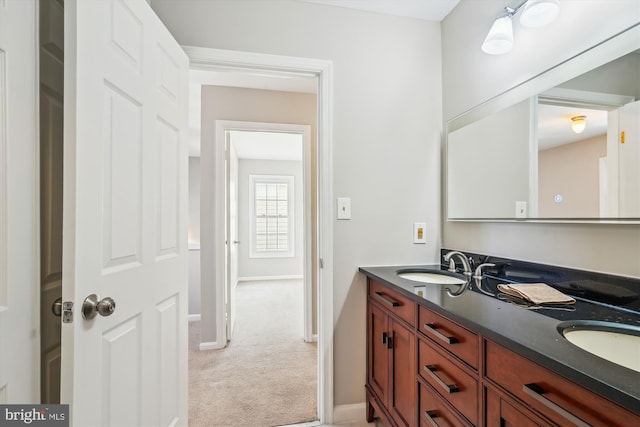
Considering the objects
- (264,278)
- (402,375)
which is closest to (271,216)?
(264,278)

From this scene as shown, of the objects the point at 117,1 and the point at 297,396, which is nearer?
the point at 117,1

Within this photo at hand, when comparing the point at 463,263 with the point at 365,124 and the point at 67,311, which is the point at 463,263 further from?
the point at 67,311

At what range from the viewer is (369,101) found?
1.87 metres

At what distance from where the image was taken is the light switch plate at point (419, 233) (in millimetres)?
1931

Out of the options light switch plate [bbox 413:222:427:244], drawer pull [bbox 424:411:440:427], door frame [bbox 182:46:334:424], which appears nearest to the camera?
drawer pull [bbox 424:411:440:427]

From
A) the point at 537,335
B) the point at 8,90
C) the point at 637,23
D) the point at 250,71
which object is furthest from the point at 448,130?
the point at 8,90

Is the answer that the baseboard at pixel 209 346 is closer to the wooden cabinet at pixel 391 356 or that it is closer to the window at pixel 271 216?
the wooden cabinet at pixel 391 356

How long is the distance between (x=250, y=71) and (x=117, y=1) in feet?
2.49

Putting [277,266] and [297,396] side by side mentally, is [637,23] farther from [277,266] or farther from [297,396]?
[277,266]

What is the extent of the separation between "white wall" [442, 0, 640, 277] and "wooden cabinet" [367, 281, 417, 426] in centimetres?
62

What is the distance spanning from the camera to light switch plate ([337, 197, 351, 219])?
5.98ft

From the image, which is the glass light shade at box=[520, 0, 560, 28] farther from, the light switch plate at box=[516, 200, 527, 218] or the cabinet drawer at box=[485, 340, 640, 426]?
the cabinet drawer at box=[485, 340, 640, 426]

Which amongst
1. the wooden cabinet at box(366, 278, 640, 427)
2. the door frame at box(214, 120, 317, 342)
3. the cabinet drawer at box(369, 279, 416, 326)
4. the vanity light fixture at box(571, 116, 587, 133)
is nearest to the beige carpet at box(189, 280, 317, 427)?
the door frame at box(214, 120, 317, 342)

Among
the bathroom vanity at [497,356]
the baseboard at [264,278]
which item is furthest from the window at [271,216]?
the bathroom vanity at [497,356]
